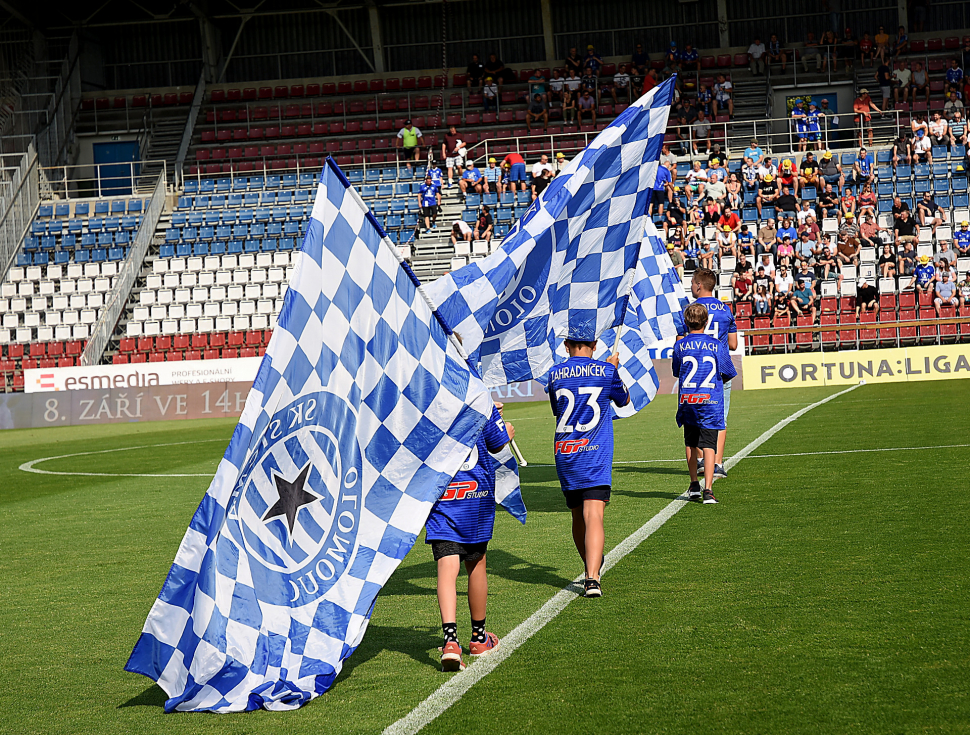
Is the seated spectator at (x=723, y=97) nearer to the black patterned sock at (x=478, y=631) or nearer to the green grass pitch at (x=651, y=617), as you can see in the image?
the green grass pitch at (x=651, y=617)

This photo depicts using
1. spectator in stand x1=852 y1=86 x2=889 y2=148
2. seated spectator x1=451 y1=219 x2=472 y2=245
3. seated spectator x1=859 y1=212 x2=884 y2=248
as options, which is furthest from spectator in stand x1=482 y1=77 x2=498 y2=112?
seated spectator x1=859 y1=212 x2=884 y2=248

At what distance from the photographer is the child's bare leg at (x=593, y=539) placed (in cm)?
645

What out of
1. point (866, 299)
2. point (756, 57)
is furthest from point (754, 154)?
point (756, 57)

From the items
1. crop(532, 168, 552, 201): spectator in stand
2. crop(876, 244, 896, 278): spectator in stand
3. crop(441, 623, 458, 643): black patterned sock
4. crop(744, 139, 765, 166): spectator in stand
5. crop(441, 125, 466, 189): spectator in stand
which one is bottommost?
crop(441, 623, 458, 643): black patterned sock

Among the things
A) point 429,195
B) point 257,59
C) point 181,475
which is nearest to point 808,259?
point 429,195

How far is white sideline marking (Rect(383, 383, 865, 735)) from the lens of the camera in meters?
4.47

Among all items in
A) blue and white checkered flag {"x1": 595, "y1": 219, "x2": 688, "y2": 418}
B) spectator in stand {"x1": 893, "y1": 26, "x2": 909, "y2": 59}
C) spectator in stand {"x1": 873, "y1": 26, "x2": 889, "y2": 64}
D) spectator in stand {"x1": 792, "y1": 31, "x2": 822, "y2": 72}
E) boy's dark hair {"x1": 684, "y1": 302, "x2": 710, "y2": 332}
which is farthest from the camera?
spectator in stand {"x1": 792, "y1": 31, "x2": 822, "y2": 72}

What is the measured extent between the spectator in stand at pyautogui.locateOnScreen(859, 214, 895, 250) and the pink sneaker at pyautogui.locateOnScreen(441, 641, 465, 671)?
25.6 meters

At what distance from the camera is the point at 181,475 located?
47.4 ft

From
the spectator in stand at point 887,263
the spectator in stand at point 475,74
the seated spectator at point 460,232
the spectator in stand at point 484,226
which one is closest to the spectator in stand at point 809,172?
the spectator in stand at point 887,263

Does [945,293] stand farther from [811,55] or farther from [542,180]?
[811,55]

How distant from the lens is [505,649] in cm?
544

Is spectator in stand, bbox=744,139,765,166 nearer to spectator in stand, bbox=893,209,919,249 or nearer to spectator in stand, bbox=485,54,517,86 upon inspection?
spectator in stand, bbox=893,209,919,249

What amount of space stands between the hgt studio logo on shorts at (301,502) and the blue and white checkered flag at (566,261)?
301cm
